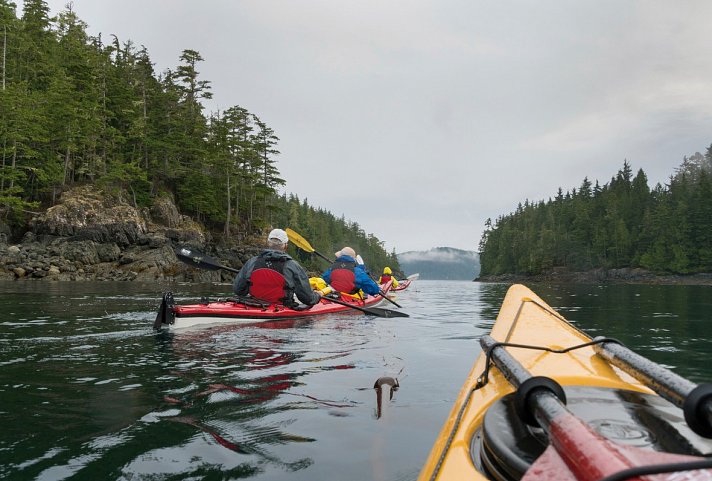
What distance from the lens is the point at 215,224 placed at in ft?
167

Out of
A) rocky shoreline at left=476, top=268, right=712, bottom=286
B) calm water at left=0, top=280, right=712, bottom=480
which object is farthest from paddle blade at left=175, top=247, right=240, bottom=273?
rocky shoreline at left=476, top=268, right=712, bottom=286

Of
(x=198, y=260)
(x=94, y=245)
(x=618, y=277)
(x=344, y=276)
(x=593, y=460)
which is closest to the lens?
(x=593, y=460)

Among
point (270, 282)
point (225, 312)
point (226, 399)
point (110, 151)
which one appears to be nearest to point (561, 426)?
point (226, 399)

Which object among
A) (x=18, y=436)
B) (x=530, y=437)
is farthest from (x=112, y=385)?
(x=530, y=437)

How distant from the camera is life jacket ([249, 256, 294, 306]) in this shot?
8.70m

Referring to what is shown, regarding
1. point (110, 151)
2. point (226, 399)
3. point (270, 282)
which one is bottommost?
point (226, 399)

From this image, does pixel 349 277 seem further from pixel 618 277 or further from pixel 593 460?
pixel 618 277

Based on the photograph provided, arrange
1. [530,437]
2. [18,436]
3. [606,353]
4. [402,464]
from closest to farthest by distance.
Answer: [530,437] < [606,353] < [402,464] < [18,436]

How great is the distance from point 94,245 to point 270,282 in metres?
29.3

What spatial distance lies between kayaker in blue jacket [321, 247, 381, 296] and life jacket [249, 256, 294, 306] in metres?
3.16

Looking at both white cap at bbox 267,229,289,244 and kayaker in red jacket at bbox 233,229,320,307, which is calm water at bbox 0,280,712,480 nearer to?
kayaker in red jacket at bbox 233,229,320,307

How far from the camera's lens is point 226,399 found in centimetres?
389

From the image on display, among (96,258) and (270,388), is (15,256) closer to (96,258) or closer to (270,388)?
(96,258)

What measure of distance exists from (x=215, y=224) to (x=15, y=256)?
939 inches
